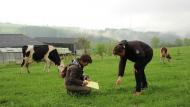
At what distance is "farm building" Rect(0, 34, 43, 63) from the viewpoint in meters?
76.8

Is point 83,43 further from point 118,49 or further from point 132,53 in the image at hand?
point 118,49

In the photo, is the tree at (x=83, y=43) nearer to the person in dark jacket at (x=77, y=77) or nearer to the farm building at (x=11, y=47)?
the farm building at (x=11, y=47)

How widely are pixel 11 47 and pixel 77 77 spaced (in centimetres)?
7089

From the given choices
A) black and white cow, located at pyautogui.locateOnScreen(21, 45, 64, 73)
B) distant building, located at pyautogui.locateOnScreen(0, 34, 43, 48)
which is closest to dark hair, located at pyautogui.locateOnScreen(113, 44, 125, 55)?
black and white cow, located at pyautogui.locateOnScreen(21, 45, 64, 73)

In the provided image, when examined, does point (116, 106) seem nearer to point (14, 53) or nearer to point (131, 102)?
point (131, 102)

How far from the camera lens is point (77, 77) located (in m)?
13.0

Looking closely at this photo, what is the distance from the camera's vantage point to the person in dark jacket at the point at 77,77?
12.8 m

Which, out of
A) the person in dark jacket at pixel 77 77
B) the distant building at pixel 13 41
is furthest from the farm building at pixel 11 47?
the person in dark jacket at pixel 77 77

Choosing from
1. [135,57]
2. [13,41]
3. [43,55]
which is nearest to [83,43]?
[13,41]

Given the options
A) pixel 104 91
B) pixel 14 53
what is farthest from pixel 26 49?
pixel 14 53

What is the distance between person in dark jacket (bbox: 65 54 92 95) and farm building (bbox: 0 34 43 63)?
60726 mm

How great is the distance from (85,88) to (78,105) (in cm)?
139

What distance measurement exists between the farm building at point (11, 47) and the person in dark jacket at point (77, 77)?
60726mm

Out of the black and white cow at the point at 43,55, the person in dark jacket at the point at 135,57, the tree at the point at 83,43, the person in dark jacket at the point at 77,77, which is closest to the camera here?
the person in dark jacket at the point at 77,77
